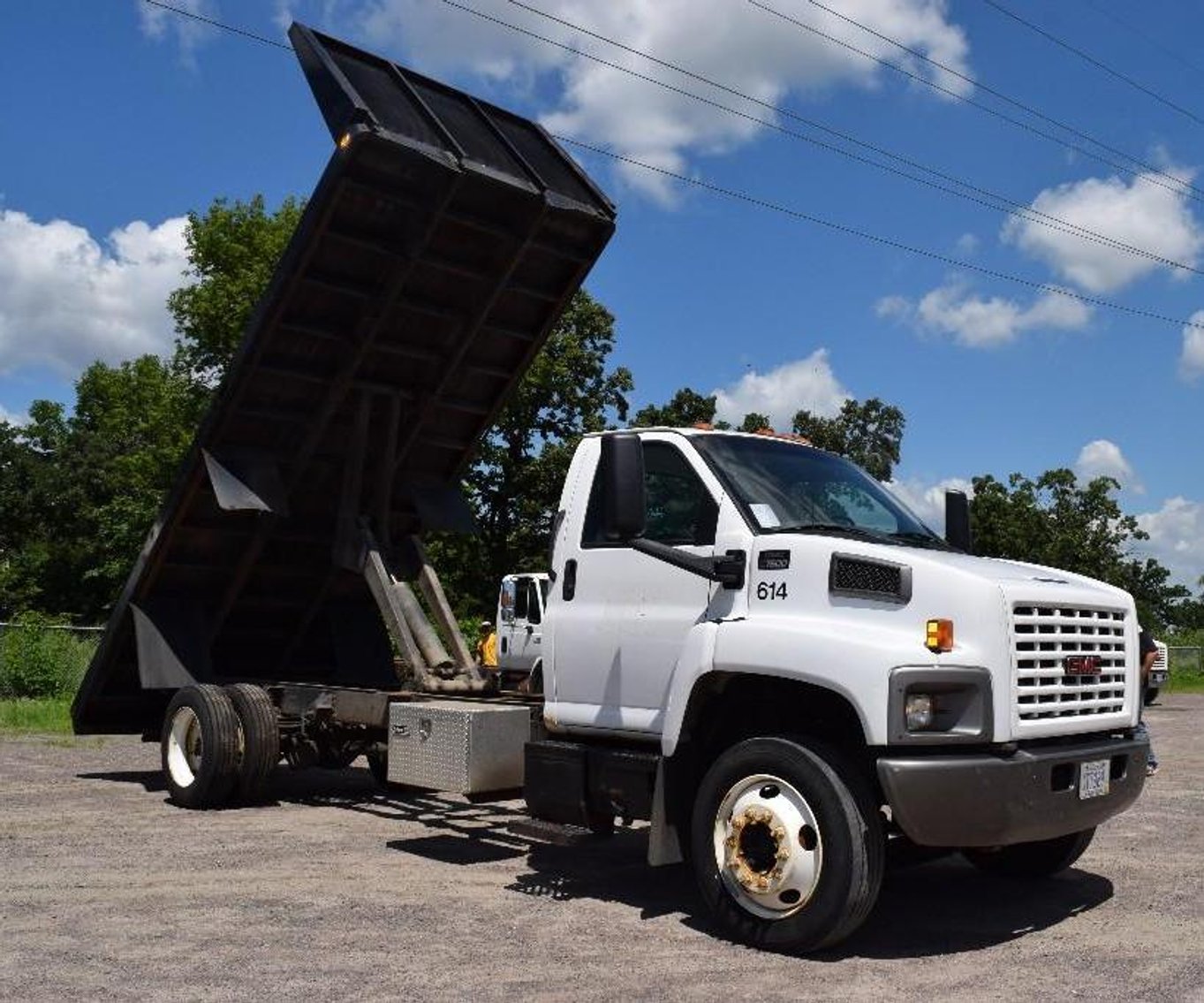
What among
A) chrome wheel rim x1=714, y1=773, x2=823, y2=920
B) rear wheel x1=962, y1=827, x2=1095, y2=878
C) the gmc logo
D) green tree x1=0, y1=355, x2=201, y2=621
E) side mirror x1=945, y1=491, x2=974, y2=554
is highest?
green tree x1=0, y1=355, x2=201, y2=621

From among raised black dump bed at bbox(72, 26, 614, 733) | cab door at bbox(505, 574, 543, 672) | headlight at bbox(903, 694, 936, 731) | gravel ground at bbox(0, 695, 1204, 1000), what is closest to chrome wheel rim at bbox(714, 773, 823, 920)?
gravel ground at bbox(0, 695, 1204, 1000)

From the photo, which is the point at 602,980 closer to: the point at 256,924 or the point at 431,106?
the point at 256,924

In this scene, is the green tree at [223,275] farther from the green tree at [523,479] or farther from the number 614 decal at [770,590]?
the number 614 decal at [770,590]

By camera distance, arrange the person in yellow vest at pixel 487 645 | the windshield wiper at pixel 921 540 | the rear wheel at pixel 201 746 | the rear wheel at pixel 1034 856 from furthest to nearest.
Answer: the person in yellow vest at pixel 487 645 → the rear wheel at pixel 201 746 → the rear wheel at pixel 1034 856 → the windshield wiper at pixel 921 540

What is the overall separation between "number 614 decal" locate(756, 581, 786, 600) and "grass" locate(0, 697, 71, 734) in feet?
42.5

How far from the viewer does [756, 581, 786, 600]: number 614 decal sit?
576cm

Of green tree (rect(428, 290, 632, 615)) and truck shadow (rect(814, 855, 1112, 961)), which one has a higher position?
green tree (rect(428, 290, 632, 615))

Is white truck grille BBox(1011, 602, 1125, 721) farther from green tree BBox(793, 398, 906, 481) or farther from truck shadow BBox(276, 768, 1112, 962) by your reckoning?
green tree BBox(793, 398, 906, 481)

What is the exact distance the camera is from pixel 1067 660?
5.70m

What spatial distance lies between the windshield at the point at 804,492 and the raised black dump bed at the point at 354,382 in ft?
10.0

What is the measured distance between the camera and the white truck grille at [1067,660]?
5.43 meters

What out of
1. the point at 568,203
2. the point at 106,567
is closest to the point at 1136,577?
the point at 106,567

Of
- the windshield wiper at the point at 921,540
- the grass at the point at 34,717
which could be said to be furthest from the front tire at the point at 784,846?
the grass at the point at 34,717

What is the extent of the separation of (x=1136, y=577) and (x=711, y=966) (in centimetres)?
6272
